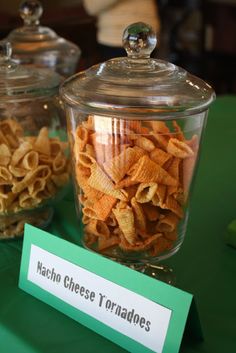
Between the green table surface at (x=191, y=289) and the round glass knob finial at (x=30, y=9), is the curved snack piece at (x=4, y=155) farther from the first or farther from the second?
the round glass knob finial at (x=30, y=9)

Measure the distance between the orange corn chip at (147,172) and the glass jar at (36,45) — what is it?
0.66m

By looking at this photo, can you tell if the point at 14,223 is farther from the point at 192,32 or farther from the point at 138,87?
the point at 192,32

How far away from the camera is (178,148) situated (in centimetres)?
54

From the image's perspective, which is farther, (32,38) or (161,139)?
(32,38)

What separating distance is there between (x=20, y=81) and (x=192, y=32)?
9.73 feet

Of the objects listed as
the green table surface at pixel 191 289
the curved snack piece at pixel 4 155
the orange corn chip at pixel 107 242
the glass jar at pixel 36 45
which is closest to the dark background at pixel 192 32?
the glass jar at pixel 36 45

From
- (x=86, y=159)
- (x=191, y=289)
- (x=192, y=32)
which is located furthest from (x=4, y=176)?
(x=192, y=32)

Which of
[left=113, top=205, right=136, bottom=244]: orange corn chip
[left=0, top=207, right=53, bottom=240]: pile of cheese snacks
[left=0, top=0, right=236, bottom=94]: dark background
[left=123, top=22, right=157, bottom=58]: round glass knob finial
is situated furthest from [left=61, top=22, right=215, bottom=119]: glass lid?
[left=0, top=0, right=236, bottom=94]: dark background

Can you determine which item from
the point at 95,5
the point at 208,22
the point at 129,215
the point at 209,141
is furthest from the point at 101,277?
the point at 208,22

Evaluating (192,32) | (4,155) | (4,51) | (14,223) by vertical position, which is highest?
(4,51)

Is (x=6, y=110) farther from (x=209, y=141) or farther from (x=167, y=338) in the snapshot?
(x=209, y=141)

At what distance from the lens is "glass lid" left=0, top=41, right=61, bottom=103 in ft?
2.15

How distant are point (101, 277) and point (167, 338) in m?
0.09

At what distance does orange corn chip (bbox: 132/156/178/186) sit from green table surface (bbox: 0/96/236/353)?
0.15 m
